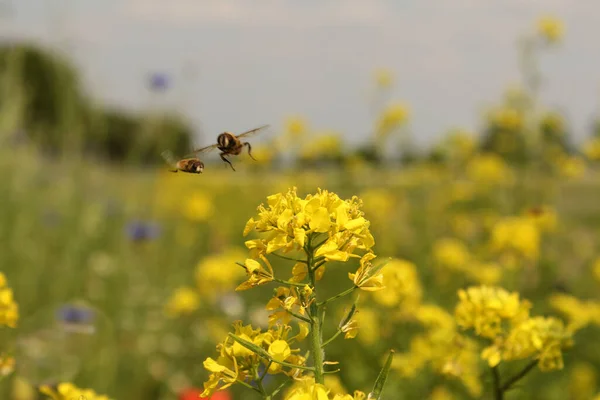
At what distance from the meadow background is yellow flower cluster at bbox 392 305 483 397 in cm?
1

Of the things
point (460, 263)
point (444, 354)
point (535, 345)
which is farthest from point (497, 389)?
point (460, 263)

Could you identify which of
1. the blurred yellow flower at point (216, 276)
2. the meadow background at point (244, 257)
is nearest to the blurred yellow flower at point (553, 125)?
the meadow background at point (244, 257)

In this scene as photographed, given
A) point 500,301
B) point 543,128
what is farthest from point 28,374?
point 543,128

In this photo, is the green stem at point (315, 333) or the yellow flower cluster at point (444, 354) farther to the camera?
the yellow flower cluster at point (444, 354)

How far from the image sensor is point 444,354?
2.41 metres

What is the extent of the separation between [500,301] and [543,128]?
17.8 ft

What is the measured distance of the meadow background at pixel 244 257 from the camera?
361 centimetres

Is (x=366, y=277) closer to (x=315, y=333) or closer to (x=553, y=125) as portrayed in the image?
(x=315, y=333)

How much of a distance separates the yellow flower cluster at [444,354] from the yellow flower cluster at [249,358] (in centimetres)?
91

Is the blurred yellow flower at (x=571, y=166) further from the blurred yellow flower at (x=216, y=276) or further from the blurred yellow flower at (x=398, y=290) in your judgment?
the blurred yellow flower at (x=398, y=290)

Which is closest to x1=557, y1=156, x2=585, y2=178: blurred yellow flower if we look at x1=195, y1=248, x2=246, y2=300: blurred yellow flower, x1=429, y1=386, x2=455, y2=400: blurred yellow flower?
x1=195, y1=248, x2=246, y2=300: blurred yellow flower

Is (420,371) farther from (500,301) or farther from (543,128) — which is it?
(543,128)

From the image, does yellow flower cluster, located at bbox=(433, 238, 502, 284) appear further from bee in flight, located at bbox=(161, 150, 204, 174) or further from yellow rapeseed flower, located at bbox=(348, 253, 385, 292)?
yellow rapeseed flower, located at bbox=(348, 253, 385, 292)

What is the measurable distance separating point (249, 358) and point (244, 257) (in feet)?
14.4
